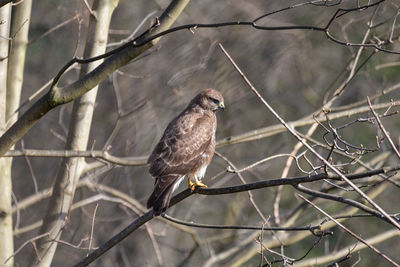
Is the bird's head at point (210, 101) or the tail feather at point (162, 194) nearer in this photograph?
the tail feather at point (162, 194)

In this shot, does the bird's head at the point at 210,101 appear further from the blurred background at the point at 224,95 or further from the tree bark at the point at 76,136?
the blurred background at the point at 224,95

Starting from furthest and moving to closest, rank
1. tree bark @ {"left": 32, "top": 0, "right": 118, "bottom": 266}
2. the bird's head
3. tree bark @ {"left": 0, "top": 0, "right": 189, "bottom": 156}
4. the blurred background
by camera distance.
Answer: the blurred background
the bird's head
tree bark @ {"left": 32, "top": 0, "right": 118, "bottom": 266}
tree bark @ {"left": 0, "top": 0, "right": 189, "bottom": 156}

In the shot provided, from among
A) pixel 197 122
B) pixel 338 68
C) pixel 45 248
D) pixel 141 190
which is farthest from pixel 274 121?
pixel 45 248

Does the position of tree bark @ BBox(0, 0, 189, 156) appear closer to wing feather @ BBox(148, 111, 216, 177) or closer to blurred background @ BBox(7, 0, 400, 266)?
wing feather @ BBox(148, 111, 216, 177)

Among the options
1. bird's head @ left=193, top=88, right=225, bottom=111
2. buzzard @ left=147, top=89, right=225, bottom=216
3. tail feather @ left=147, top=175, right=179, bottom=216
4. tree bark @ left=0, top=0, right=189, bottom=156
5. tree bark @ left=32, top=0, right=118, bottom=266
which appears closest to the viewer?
tree bark @ left=0, top=0, right=189, bottom=156

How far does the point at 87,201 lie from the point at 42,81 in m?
6.14

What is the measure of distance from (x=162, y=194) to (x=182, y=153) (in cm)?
57

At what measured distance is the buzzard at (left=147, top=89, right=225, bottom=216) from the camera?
4.89m

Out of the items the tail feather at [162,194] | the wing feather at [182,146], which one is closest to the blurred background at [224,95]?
the wing feather at [182,146]

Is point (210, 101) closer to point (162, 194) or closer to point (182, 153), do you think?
point (182, 153)

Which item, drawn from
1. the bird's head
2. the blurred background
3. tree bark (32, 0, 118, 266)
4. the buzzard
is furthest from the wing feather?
the blurred background

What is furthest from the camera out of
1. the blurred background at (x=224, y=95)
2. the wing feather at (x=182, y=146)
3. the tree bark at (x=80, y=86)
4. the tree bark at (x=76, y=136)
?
the blurred background at (x=224, y=95)

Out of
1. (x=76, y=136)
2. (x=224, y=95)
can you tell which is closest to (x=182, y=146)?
(x=76, y=136)

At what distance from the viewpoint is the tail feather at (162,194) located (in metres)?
4.45
